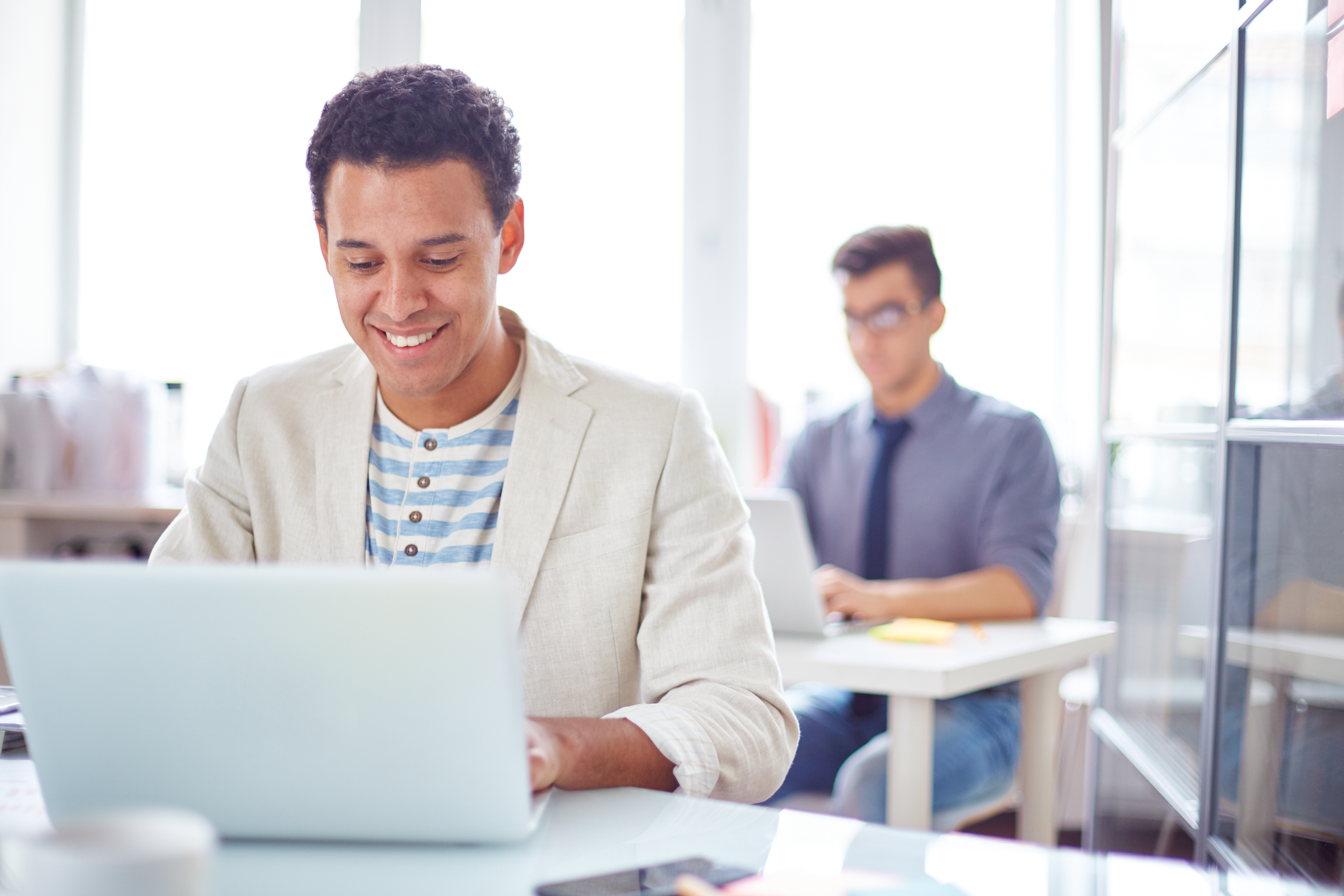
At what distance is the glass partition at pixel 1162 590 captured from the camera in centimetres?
187

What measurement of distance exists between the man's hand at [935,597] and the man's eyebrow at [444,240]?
104 centimetres

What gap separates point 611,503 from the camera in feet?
4.11

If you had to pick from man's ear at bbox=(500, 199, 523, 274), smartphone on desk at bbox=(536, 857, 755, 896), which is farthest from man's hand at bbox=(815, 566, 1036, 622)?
smartphone on desk at bbox=(536, 857, 755, 896)

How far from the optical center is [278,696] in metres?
0.66

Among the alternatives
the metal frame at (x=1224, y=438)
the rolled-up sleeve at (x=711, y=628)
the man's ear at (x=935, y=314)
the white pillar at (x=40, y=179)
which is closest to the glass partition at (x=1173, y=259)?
the metal frame at (x=1224, y=438)

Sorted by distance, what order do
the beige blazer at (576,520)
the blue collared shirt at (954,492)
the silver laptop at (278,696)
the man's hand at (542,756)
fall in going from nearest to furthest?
1. the silver laptop at (278,696)
2. the man's hand at (542,756)
3. the beige blazer at (576,520)
4. the blue collared shirt at (954,492)

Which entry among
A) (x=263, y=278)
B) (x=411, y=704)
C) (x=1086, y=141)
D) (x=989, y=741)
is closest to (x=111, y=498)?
(x=263, y=278)

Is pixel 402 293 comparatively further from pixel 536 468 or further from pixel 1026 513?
pixel 1026 513

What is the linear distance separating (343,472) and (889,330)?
1.55 metres

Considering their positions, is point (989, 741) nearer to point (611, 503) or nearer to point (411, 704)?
point (611, 503)

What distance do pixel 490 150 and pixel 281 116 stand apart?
2628mm

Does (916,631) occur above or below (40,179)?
below

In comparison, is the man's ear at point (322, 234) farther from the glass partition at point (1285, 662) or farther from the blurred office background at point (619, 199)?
the blurred office background at point (619, 199)

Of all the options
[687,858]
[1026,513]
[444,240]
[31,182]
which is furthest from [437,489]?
[31,182]
